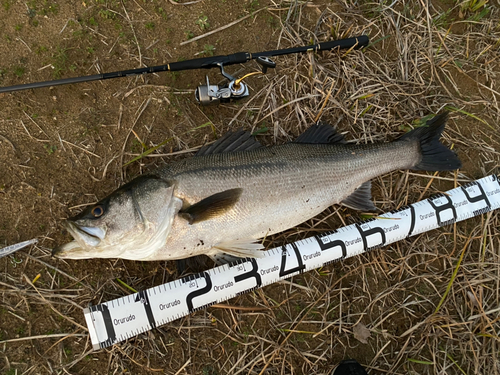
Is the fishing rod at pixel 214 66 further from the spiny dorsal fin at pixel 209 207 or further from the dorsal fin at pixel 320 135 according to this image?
the spiny dorsal fin at pixel 209 207

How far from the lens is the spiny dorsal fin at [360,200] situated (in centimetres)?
319

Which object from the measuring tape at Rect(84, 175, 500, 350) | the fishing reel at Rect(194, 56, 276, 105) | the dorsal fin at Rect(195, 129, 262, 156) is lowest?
the measuring tape at Rect(84, 175, 500, 350)

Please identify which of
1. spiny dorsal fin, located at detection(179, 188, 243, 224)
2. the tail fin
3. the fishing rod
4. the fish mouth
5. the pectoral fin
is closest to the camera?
the fish mouth

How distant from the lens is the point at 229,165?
8.96 feet

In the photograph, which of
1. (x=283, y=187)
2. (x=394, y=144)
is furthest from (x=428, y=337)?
(x=283, y=187)

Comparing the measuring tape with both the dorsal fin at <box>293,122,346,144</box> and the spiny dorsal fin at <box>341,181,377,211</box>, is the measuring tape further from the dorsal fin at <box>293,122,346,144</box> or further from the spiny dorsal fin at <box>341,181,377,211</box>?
the dorsal fin at <box>293,122,346,144</box>

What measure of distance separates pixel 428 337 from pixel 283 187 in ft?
7.56

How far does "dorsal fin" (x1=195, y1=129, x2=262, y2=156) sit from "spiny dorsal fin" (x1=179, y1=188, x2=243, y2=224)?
49 cm

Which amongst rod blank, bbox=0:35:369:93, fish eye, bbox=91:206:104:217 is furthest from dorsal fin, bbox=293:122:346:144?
fish eye, bbox=91:206:104:217

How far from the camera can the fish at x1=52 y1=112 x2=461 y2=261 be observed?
2.50 meters

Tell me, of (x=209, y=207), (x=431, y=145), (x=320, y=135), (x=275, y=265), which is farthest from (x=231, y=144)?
(x=431, y=145)

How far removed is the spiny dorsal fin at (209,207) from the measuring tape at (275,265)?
0.64m

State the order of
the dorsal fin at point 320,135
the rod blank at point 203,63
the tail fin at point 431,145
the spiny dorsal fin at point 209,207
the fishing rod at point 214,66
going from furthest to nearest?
the tail fin at point 431,145, the dorsal fin at point 320,135, the fishing rod at point 214,66, the rod blank at point 203,63, the spiny dorsal fin at point 209,207

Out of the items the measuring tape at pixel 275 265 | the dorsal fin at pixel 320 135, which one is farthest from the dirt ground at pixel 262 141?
the dorsal fin at pixel 320 135
